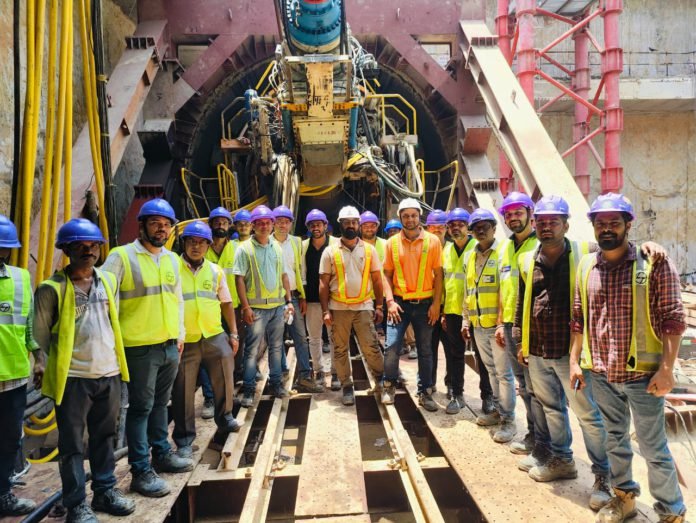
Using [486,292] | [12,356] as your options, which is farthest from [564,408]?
[12,356]

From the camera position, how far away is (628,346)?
2.12 meters

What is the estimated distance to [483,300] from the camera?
3322 mm

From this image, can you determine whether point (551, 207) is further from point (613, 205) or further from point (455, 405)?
point (455, 405)

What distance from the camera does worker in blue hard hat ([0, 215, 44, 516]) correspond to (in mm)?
2389

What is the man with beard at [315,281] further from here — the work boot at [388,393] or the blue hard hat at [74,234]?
the blue hard hat at [74,234]

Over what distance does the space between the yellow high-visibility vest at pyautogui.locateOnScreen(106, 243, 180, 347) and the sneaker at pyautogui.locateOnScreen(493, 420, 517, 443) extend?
231 cm

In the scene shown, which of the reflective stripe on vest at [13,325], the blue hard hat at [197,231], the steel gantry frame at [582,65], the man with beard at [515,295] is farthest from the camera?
the steel gantry frame at [582,65]

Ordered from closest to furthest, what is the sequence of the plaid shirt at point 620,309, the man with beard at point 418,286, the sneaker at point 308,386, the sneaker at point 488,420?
the plaid shirt at point 620,309, the sneaker at point 488,420, the man with beard at point 418,286, the sneaker at point 308,386

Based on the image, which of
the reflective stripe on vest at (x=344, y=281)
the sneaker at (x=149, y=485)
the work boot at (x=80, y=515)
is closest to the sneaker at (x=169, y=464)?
the sneaker at (x=149, y=485)

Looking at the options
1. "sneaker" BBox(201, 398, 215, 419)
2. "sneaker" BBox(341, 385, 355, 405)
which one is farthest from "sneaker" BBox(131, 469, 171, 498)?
"sneaker" BBox(341, 385, 355, 405)

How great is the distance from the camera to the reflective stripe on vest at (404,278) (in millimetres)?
3900

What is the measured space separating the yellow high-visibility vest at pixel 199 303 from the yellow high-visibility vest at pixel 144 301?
412 mm

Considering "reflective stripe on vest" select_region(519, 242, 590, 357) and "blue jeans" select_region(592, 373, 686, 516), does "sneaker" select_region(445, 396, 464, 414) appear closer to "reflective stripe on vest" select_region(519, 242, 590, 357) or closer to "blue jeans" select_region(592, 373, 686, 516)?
"reflective stripe on vest" select_region(519, 242, 590, 357)

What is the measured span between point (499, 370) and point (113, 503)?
2542mm
